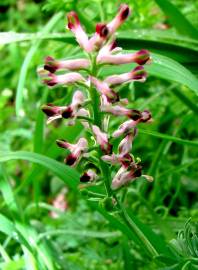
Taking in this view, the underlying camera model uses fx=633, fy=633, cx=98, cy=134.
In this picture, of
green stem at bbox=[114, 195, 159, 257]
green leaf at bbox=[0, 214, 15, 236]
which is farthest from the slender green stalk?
green leaf at bbox=[0, 214, 15, 236]

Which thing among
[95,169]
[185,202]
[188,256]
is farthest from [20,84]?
[185,202]

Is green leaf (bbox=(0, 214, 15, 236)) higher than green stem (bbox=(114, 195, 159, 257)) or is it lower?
lower

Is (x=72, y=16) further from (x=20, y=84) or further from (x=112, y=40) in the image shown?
(x=20, y=84)

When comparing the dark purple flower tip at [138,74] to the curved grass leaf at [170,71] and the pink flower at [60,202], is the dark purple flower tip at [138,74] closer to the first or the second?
the curved grass leaf at [170,71]

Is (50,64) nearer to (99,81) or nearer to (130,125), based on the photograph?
(99,81)

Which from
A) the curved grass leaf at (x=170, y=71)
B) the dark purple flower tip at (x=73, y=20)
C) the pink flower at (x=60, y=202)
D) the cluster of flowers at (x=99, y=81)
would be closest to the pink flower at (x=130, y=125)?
the cluster of flowers at (x=99, y=81)

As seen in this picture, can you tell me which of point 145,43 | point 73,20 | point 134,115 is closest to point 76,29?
point 73,20

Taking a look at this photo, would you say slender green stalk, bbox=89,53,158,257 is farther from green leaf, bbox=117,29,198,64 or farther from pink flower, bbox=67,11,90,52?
green leaf, bbox=117,29,198,64
